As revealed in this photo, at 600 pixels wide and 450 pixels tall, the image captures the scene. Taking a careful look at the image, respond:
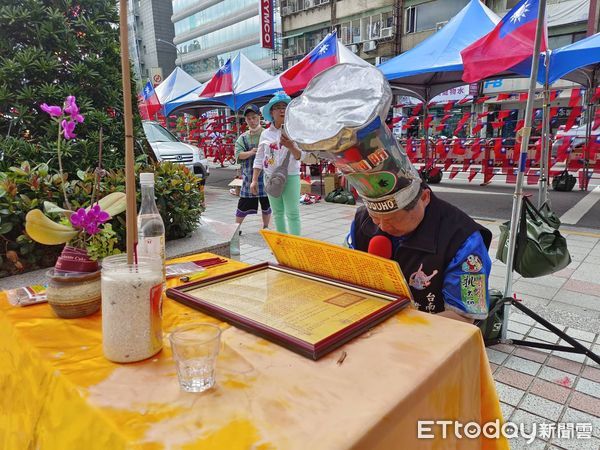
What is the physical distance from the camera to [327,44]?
301 inches

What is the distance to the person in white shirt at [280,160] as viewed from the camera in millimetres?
4348

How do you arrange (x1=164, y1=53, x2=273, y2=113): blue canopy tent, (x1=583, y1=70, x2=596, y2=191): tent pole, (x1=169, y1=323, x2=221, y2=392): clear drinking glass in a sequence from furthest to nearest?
1. (x1=164, y1=53, x2=273, y2=113): blue canopy tent
2. (x1=583, y1=70, x2=596, y2=191): tent pole
3. (x1=169, y1=323, x2=221, y2=392): clear drinking glass

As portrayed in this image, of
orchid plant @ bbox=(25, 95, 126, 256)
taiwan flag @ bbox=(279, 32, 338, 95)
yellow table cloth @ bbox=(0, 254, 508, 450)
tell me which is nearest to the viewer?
yellow table cloth @ bbox=(0, 254, 508, 450)

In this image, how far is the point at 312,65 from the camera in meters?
7.82

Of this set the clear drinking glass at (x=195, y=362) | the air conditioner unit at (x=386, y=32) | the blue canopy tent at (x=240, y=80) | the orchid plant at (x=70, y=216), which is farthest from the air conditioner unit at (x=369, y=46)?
the clear drinking glass at (x=195, y=362)

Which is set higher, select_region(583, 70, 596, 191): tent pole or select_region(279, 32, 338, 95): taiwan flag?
select_region(279, 32, 338, 95): taiwan flag

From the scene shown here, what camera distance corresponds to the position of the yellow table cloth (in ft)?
2.35

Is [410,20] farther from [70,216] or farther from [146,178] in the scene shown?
[70,216]

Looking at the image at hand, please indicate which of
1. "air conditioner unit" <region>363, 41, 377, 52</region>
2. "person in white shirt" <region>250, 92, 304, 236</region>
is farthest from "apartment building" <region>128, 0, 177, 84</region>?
"person in white shirt" <region>250, 92, 304, 236</region>

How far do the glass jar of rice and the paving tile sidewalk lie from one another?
70.4 inches

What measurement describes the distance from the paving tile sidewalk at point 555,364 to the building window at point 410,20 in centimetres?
2104

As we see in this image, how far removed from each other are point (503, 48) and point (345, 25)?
74.7ft

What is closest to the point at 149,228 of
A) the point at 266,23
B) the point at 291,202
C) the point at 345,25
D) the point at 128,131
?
the point at 128,131

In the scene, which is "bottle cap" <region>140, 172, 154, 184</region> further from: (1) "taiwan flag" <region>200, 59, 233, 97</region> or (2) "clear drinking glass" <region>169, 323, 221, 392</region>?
(1) "taiwan flag" <region>200, 59, 233, 97</region>
